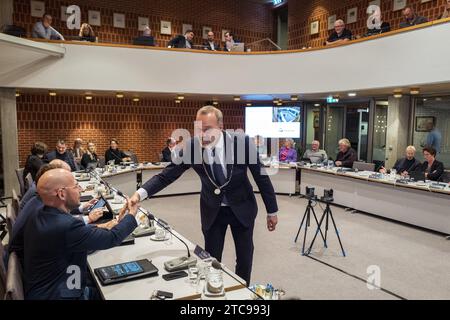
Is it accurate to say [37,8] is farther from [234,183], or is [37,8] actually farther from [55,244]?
[55,244]

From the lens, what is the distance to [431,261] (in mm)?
4785

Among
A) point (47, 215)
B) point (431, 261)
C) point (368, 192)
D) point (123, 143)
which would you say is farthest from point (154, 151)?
point (47, 215)

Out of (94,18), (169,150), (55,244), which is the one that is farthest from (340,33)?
(55,244)

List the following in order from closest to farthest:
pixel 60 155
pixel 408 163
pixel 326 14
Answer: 1. pixel 408 163
2. pixel 60 155
3. pixel 326 14

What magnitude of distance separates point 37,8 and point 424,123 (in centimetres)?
1150

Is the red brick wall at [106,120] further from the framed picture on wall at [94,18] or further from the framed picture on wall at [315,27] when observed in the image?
the framed picture on wall at [315,27]

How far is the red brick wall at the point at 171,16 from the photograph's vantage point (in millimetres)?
10547

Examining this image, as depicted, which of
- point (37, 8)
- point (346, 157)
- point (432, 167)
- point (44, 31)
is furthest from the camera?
point (37, 8)

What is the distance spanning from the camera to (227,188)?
2.83 meters

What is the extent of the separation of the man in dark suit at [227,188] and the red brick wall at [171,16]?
32.8ft

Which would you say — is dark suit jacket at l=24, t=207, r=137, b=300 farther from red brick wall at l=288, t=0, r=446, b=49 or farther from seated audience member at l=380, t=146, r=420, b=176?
red brick wall at l=288, t=0, r=446, b=49

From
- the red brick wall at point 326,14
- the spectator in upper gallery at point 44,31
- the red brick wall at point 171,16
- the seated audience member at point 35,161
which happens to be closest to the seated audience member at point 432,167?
the red brick wall at point 326,14
